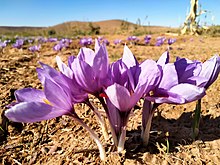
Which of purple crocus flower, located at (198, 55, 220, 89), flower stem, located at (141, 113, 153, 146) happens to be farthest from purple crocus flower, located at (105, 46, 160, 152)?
purple crocus flower, located at (198, 55, 220, 89)

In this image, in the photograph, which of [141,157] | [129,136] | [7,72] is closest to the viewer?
[141,157]

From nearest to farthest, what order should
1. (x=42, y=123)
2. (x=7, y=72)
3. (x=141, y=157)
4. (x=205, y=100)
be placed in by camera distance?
(x=141, y=157)
(x=42, y=123)
(x=205, y=100)
(x=7, y=72)

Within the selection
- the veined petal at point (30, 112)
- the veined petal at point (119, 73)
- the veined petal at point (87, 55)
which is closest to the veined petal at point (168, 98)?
the veined petal at point (119, 73)

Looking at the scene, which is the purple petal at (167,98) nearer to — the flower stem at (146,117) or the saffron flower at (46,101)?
the flower stem at (146,117)

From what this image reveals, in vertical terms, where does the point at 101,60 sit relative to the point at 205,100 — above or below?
above

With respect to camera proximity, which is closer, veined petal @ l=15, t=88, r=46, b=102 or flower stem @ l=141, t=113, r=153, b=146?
veined petal @ l=15, t=88, r=46, b=102

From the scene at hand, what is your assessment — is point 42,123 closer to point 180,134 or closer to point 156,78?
point 180,134

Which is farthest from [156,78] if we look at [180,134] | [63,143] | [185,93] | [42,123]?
[42,123]

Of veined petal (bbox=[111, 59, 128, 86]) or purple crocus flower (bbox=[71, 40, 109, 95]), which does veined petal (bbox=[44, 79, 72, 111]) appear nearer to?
purple crocus flower (bbox=[71, 40, 109, 95])
